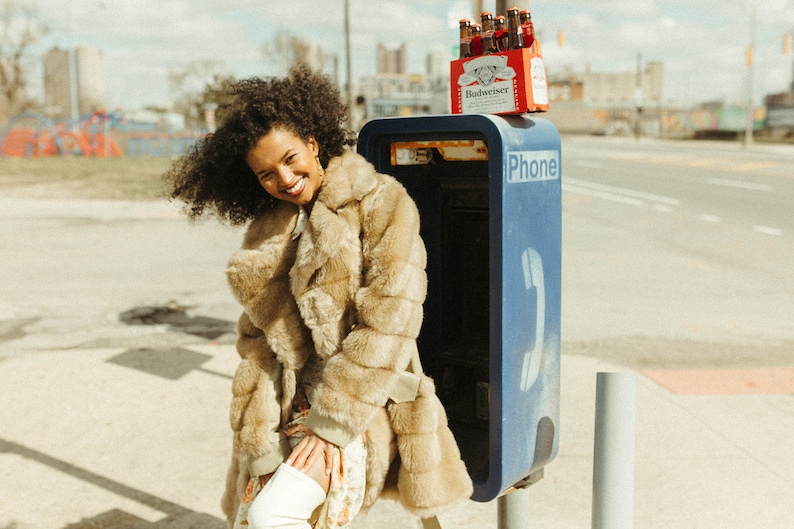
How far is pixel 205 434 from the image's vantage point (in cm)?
409

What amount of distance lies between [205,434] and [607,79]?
11503 centimetres

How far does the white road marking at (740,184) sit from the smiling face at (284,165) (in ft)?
53.1

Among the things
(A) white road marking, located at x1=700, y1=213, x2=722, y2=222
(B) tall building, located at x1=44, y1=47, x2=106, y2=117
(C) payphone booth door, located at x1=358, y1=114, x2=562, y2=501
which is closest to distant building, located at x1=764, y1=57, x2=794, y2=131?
(A) white road marking, located at x1=700, y1=213, x2=722, y2=222

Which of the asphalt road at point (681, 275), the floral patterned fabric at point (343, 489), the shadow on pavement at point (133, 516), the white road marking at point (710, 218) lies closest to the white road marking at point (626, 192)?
the asphalt road at point (681, 275)

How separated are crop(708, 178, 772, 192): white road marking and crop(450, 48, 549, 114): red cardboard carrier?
51.6ft

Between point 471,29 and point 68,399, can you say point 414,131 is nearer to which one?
point 471,29

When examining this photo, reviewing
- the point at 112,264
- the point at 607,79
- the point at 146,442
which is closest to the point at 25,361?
the point at 146,442

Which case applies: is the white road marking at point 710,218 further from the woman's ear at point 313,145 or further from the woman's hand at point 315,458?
the woman's hand at point 315,458

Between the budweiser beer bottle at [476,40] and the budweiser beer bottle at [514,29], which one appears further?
the budweiser beer bottle at [476,40]

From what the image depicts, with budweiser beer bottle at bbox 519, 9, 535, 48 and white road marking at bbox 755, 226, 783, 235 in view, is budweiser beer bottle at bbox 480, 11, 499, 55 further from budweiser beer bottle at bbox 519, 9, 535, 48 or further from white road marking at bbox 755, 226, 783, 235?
white road marking at bbox 755, 226, 783, 235

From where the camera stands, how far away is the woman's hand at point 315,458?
2.03 m

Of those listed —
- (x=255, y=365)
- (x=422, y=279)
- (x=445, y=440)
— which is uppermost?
(x=422, y=279)

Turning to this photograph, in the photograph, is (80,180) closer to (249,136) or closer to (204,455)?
(204,455)

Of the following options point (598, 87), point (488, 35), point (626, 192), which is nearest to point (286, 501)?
point (488, 35)
